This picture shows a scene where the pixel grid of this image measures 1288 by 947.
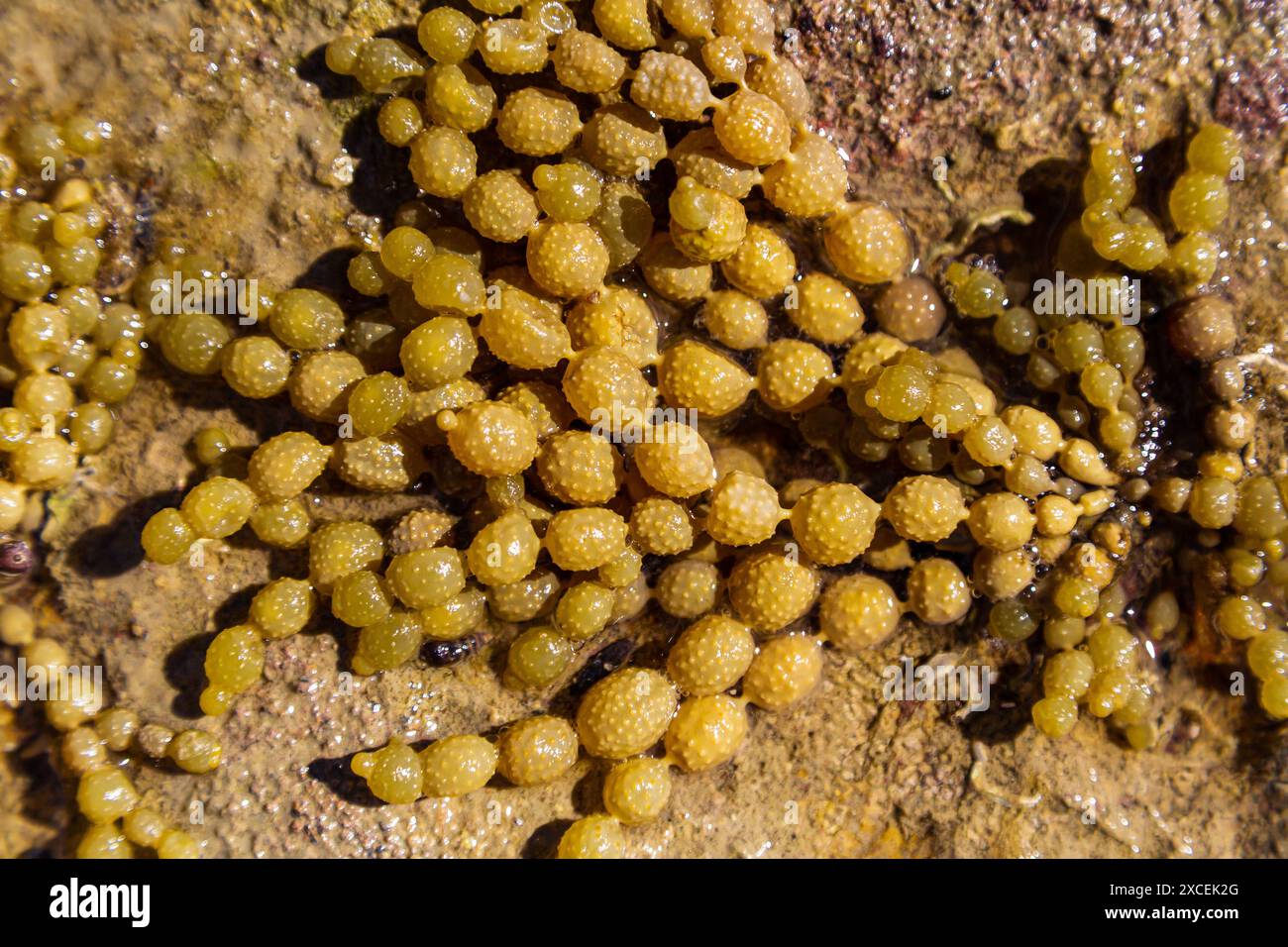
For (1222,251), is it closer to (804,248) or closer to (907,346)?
(907,346)

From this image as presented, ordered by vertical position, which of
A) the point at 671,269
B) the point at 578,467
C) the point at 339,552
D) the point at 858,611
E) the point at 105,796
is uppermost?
the point at 671,269

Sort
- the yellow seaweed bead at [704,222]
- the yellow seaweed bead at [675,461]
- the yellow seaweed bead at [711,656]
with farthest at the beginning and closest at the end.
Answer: the yellow seaweed bead at [711,656]
the yellow seaweed bead at [675,461]
the yellow seaweed bead at [704,222]

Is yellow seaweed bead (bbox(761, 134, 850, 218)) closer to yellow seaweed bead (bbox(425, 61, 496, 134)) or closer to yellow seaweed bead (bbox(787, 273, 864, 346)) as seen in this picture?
yellow seaweed bead (bbox(787, 273, 864, 346))

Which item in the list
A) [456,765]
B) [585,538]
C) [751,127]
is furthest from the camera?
[456,765]

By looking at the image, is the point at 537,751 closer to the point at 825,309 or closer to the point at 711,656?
the point at 711,656

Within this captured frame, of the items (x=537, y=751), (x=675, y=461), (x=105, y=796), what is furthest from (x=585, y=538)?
(x=105, y=796)

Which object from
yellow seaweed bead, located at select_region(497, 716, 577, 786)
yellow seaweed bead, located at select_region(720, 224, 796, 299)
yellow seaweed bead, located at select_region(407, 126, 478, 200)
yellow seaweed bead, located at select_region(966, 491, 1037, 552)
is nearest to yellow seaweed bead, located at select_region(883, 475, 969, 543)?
yellow seaweed bead, located at select_region(966, 491, 1037, 552)

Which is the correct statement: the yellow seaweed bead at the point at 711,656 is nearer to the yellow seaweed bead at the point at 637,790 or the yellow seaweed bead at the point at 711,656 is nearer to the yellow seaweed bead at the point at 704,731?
the yellow seaweed bead at the point at 704,731

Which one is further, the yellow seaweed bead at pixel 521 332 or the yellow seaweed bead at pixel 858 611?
the yellow seaweed bead at pixel 858 611

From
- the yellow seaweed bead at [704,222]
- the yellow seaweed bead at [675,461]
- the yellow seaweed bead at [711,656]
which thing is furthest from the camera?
the yellow seaweed bead at [711,656]

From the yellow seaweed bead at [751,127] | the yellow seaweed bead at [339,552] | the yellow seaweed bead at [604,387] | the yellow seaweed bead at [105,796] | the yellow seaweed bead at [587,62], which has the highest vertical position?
the yellow seaweed bead at [587,62]

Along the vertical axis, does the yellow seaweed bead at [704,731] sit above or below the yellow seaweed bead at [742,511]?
below

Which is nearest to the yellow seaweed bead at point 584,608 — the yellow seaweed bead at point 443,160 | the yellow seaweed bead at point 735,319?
the yellow seaweed bead at point 735,319
